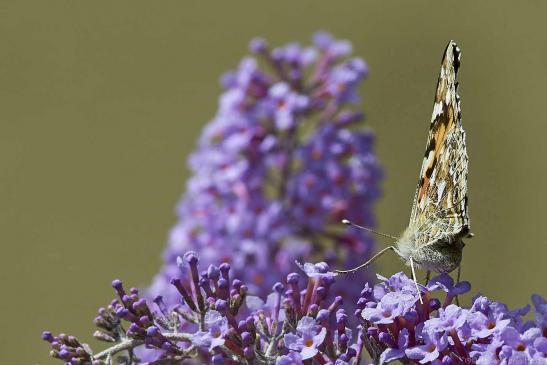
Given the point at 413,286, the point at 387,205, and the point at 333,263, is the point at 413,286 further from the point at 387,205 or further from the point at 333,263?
the point at 387,205

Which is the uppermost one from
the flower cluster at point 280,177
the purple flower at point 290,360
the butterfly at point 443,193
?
the flower cluster at point 280,177

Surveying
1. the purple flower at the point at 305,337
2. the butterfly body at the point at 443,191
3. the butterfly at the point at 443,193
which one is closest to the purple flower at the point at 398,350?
the purple flower at the point at 305,337

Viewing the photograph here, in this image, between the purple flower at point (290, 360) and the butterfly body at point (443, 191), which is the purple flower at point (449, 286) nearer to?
the butterfly body at point (443, 191)

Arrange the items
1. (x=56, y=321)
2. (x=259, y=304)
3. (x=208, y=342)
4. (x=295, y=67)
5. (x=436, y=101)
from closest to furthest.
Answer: (x=208, y=342) → (x=259, y=304) → (x=436, y=101) → (x=295, y=67) → (x=56, y=321)

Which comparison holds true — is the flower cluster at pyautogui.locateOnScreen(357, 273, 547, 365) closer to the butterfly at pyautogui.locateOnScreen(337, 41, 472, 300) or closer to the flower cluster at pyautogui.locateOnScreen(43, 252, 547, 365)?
the flower cluster at pyautogui.locateOnScreen(43, 252, 547, 365)

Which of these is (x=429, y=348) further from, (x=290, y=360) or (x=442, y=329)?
(x=290, y=360)

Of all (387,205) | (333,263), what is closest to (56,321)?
(387,205)
